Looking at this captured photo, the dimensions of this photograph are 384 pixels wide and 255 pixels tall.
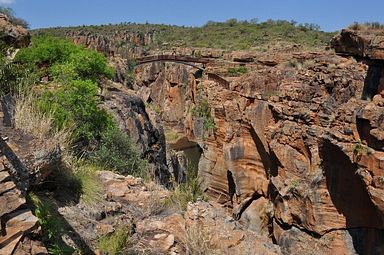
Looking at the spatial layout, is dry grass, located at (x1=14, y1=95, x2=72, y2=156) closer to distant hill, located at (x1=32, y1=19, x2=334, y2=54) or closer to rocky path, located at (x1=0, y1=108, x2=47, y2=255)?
rocky path, located at (x1=0, y1=108, x2=47, y2=255)

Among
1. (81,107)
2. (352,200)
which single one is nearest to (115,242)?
(81,107)

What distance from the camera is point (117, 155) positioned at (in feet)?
26.3

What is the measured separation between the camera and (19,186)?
3305 millimetres

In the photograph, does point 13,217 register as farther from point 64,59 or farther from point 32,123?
point 64,59

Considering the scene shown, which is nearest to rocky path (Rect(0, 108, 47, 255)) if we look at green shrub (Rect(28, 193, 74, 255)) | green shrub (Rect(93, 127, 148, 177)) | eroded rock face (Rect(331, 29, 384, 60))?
green shrub (Rect(28, 193, 74, 255))

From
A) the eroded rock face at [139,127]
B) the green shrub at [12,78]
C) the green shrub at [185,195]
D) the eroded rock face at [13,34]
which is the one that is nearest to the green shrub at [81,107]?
the green shrub at [12,78]

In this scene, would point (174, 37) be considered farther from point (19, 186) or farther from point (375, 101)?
point (19, 186)

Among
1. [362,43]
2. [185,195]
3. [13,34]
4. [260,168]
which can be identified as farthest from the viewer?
[260,168]

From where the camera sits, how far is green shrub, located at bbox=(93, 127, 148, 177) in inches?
282

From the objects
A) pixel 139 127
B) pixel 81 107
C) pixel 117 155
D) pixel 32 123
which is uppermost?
pixel 32 123

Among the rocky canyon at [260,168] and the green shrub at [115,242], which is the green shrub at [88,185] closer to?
the rocky canyon at [260,168]

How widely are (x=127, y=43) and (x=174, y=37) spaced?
873cm

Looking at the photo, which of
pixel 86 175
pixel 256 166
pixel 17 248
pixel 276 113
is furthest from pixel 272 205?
pixel 17 248

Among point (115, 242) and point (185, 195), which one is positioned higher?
point (115, 242)
